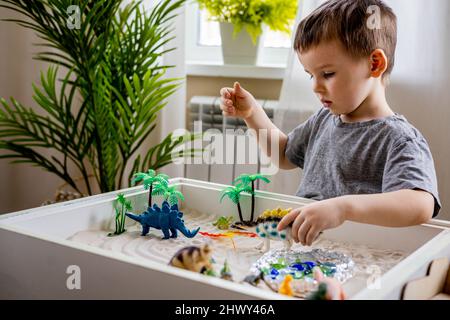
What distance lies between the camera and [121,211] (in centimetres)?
107

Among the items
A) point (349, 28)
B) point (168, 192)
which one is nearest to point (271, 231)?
point (168, 192)

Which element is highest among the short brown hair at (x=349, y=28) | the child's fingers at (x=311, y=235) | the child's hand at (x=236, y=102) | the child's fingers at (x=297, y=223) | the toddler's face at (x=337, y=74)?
the short brown hair at (x=349, y=28)

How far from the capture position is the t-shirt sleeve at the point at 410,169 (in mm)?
944

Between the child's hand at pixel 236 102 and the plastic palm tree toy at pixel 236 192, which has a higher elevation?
the child's hand at pixel 236 102

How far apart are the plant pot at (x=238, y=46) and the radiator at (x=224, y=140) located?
18 centimetres

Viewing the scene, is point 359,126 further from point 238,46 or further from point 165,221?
point 238,46

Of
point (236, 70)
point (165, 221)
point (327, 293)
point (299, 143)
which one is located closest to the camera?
point (327, 293)

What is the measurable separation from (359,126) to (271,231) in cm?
39

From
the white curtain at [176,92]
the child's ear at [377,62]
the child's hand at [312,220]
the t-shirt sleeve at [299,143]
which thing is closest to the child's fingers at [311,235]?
the child's hand at [312,220]

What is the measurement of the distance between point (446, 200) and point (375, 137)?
57 centimetres

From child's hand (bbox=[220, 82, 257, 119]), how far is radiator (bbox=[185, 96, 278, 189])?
2.18 ft

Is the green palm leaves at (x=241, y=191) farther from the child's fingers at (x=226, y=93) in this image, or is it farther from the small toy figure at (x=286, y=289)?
the small toy figure at (x=286, y=289)
